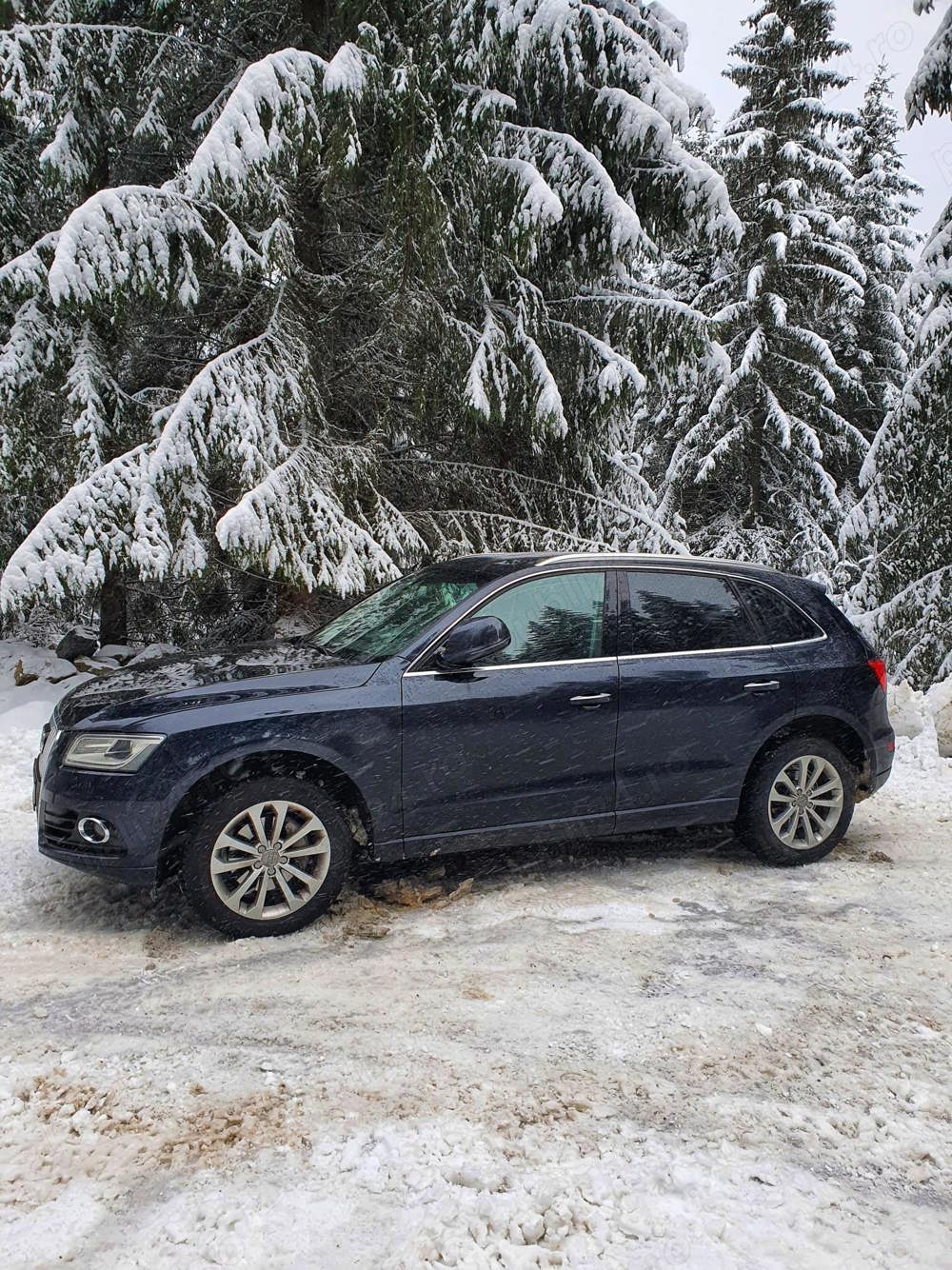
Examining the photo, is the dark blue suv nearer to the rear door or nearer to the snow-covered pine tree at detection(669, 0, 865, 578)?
the rear door

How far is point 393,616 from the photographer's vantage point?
518cm

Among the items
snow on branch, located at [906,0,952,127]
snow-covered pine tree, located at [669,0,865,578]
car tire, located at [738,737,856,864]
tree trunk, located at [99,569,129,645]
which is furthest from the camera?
snow-covered pine tree, located at [669,0,865,578]

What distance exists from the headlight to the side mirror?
138 centimetres

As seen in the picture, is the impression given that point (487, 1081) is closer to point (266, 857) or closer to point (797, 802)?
point (266, 857)

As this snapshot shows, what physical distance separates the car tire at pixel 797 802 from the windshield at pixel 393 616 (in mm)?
2008

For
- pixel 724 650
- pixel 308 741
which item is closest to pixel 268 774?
pixel 308 741

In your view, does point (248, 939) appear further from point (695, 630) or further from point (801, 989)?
point (695, 630)

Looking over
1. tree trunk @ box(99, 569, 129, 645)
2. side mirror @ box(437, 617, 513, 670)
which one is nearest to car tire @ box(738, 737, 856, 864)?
side mirror @ box(437, 617, 513, 670)

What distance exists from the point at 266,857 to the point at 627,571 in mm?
2435

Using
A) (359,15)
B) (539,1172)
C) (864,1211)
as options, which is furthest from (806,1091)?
(359,15)

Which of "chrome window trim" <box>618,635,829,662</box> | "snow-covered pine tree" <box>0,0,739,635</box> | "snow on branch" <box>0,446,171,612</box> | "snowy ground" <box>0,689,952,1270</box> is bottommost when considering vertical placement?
"snowy ground" <box>0,689,952,1270</box>

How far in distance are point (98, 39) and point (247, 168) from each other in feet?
10.8

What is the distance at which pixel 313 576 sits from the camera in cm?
824

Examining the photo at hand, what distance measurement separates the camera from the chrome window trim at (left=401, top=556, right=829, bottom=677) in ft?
15.4
